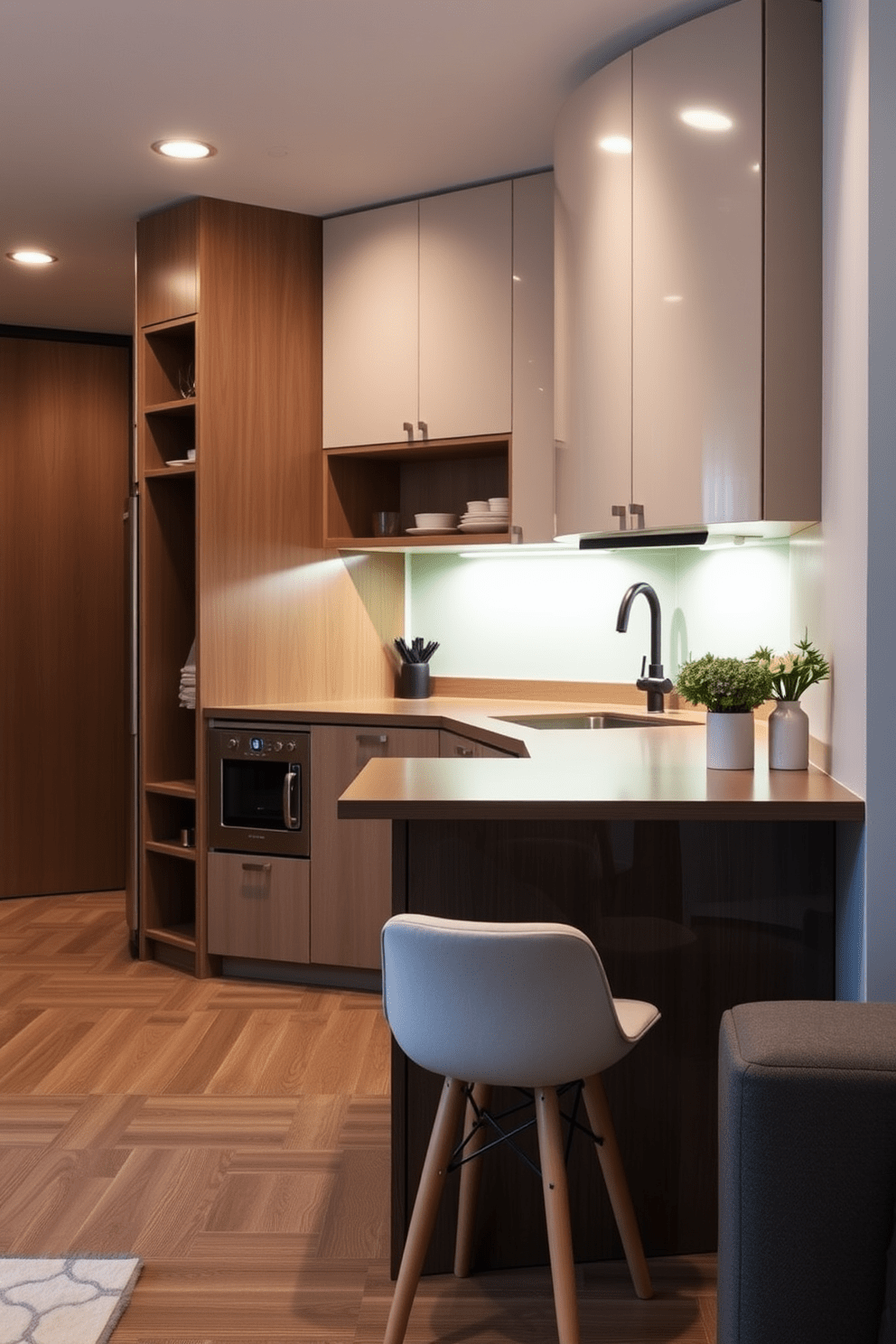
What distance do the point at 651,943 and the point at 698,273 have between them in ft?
5.44

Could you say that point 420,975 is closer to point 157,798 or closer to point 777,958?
point 777,958

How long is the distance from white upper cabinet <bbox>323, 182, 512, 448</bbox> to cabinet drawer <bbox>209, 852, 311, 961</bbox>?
5.03 ft

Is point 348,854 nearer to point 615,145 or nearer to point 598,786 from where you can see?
point 598,786

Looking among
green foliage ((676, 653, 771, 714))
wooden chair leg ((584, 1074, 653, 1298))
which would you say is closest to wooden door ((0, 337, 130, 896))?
green foliage ((676, 653, 771, 714))

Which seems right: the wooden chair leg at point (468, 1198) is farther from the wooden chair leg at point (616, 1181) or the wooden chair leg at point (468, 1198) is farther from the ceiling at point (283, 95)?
the ceiling at point (283, 95)

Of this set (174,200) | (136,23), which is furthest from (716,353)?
(174,200)

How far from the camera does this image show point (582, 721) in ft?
15.0

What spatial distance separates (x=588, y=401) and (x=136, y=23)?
58.4 inches

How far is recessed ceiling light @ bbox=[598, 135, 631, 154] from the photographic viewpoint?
346 centimetres

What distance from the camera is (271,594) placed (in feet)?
15.8

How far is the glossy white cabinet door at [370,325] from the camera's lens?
4699mm

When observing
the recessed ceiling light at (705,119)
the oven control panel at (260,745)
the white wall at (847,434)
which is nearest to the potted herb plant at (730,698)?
the white wall at (847,434)

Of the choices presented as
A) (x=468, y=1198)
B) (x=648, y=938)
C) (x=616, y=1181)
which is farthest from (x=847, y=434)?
(x=468, y=1198)

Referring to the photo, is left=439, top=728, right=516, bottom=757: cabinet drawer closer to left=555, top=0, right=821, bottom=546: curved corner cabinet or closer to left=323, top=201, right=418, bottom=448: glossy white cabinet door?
left=555, top=0, right=821, bottom=546: curved corner cabinet
